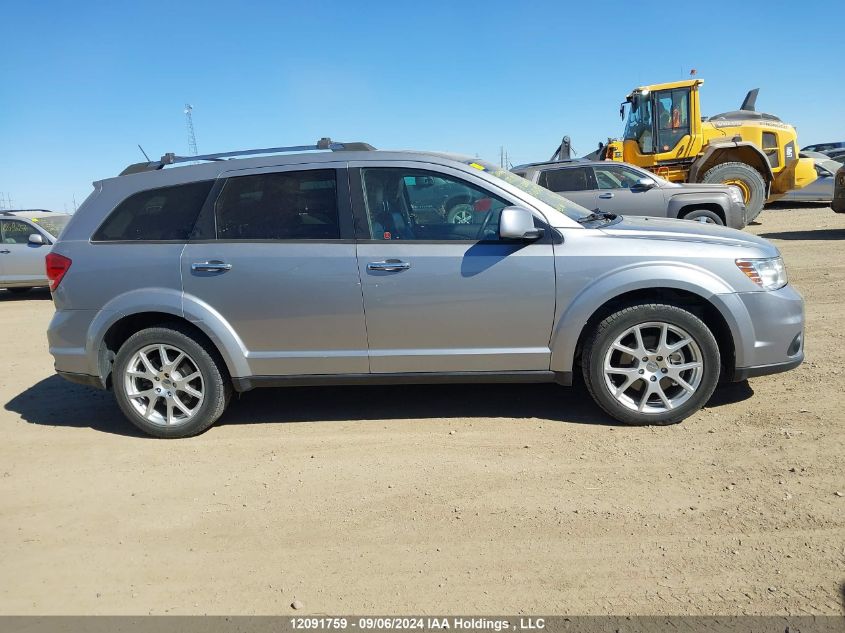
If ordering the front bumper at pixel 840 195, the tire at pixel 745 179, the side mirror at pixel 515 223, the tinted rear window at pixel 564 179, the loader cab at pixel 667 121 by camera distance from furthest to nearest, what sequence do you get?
1. the loader cab at pixel 667 121
2. the tire at pixel 745 179
3. the front bumper at pixel 840 195
4. the tinted rear window at pixel 564 179
5. the side mirror at pixel 515 223

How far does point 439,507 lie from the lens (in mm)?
3436

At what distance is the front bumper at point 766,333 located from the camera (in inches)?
161

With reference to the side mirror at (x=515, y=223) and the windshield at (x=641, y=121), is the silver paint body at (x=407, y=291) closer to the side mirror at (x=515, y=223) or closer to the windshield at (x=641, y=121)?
the side mirror at (x=515, y=223)

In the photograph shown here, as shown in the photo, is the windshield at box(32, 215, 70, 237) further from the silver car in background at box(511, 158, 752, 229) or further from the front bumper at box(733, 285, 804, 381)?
the front bumper at box(733, 285, 804, 381)

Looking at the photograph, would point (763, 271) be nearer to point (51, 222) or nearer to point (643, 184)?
point (643, 184)

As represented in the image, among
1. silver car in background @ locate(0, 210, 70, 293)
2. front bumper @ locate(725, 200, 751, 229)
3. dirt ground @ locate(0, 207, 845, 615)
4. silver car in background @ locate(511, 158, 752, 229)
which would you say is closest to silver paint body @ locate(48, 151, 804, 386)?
dirt ground @ locate(0, 207, 845, 615)

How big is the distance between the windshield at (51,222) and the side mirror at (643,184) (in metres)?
10.1

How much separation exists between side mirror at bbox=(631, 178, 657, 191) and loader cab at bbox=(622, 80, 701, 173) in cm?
464

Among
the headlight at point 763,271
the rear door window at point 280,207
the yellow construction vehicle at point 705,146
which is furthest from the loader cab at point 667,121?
the rear door window at point 280,207

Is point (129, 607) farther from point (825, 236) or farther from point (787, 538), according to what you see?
point (825, 236)

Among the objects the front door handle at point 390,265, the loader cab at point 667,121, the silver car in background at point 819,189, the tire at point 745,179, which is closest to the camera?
the front door handle at point 390,265

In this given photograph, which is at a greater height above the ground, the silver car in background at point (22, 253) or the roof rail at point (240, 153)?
the roof rail at point (240, 153)

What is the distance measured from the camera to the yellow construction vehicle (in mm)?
14828

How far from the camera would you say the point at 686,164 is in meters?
15.5
